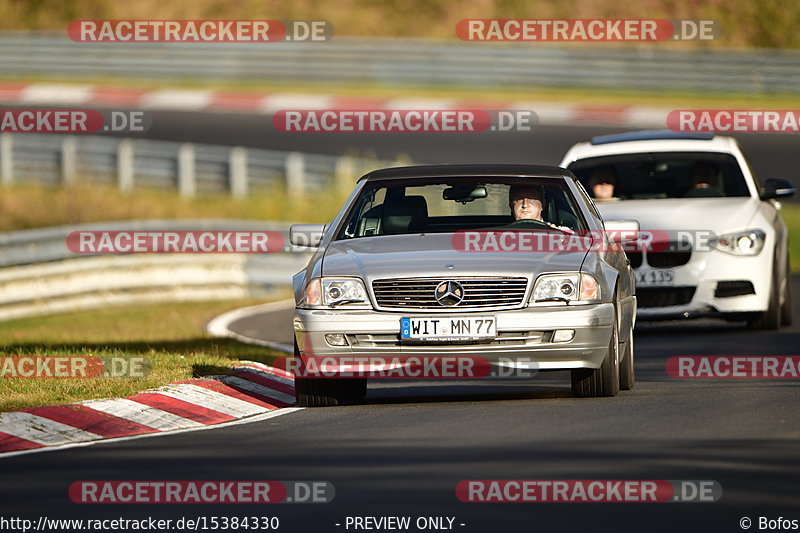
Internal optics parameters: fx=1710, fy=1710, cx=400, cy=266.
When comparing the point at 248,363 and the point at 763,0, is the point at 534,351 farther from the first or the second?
the point at 763,0

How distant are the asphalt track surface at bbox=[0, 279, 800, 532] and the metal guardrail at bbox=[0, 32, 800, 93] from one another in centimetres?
2551

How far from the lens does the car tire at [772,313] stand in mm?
14594

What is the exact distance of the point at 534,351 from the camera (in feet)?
32.2

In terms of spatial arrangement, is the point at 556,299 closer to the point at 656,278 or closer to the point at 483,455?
the point at 483,455

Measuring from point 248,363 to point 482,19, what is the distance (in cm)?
3148

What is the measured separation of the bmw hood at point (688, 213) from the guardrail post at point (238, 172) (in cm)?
1443

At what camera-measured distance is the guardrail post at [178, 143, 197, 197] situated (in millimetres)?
28906

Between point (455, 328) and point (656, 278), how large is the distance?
5.03 metres

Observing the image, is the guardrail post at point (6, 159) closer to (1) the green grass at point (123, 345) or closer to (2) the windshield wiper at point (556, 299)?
(1) the green grass at point (123, 345)

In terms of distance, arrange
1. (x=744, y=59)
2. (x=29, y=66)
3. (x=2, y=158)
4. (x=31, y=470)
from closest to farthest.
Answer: (x=31, y=470) < (x=2, y=158) < (x=744, y=59) < (x=29, y=66)

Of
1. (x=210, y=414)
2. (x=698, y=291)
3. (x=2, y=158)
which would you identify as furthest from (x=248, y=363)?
(x=2, y=158)

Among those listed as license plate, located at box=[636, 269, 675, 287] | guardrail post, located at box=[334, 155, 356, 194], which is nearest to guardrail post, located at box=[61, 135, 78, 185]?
guardrail post, located at box=[334, 155, 356, 194]

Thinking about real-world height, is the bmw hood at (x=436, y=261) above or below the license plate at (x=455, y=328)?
above

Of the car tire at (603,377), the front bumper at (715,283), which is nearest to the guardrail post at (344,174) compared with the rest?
the front bumper at (715,283)
